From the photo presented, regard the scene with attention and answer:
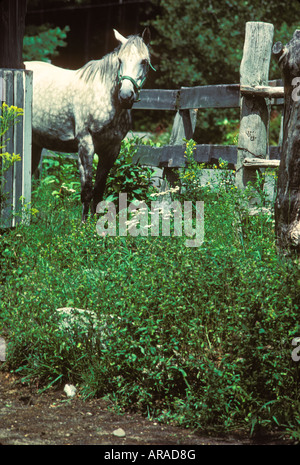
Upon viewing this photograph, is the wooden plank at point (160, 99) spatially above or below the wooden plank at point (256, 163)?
above

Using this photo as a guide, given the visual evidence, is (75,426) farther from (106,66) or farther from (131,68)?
(106,66)

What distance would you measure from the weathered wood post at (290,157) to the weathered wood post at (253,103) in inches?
60.8

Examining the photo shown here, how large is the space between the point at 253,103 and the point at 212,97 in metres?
1.34

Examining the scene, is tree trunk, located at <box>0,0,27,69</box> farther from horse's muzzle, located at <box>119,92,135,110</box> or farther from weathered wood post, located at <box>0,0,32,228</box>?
horse's muzzle, located at <box>119,92,135,110</box>

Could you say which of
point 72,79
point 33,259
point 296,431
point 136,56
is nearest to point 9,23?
point 72,79

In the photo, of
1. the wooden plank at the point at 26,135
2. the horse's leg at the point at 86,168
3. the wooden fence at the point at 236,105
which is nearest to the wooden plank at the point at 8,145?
the wooden plank at the point at 26,135

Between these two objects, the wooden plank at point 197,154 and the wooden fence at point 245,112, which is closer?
the wooden fence at point 245,112

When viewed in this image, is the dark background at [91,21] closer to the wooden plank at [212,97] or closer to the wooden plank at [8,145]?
the wooden plank at [212,97]

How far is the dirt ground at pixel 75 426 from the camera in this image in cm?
347

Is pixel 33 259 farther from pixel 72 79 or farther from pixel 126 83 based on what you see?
pixel 72 79

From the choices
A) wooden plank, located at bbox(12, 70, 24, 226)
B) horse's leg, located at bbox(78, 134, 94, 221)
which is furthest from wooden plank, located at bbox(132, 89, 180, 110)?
wooden plank, located at bbox(12, 70, 24, 226)

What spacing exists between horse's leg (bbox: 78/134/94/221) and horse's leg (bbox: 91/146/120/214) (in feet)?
0.39

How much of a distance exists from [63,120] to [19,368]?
397 cm

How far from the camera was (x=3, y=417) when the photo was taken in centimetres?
383
